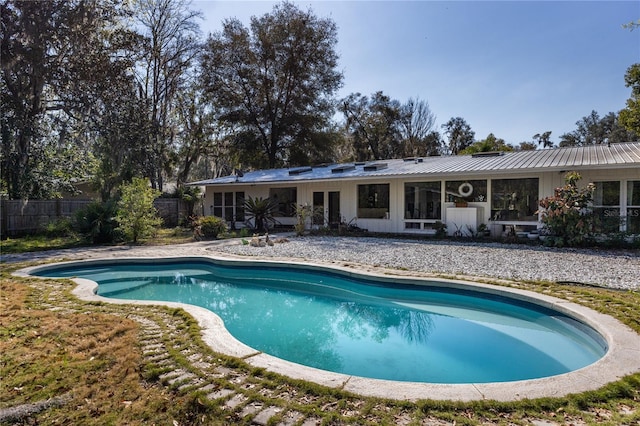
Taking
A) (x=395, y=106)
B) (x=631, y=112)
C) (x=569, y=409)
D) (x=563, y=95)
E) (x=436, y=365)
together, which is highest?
(x=395, y=106)

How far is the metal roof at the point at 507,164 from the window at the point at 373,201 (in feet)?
2.21

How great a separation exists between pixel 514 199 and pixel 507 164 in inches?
47.0

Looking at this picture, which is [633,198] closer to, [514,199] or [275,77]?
[514,199]

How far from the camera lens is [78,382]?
8.92ft

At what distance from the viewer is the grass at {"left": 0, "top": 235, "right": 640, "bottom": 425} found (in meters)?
2.28

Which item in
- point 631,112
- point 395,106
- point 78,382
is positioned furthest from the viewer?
point 395,106

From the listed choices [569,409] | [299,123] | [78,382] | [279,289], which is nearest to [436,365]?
[569,409]

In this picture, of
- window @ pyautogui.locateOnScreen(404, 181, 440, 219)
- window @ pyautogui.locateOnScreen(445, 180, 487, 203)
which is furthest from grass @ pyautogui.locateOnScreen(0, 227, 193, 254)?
window @ pyautogui.locateOnScreen(445, 180, 487, 203)

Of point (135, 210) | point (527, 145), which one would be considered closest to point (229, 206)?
point (135, 210)

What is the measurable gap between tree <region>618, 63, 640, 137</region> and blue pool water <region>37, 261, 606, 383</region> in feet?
54.6

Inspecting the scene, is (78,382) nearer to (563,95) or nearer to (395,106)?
(563,95)

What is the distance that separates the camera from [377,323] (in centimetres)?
556

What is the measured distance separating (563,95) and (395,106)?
15.8m

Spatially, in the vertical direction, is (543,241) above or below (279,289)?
above
